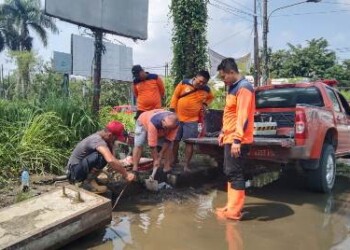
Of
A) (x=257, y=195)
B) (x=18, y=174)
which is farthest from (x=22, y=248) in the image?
(x=257, y=195)

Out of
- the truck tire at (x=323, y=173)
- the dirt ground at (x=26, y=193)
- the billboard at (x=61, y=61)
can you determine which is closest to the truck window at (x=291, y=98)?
the truck tire at (x=323, y=173)

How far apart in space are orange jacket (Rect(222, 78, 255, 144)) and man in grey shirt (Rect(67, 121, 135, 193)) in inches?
52.2

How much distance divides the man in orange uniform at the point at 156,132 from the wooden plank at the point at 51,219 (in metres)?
1.64

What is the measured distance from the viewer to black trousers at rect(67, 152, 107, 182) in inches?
210

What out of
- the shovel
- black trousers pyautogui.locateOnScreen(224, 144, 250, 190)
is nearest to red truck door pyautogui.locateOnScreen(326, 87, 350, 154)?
black trousers pyautogui.locateOnScreen(224, 144, 250, 190)

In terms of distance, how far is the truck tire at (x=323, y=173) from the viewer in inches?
268

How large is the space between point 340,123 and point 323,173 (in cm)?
130

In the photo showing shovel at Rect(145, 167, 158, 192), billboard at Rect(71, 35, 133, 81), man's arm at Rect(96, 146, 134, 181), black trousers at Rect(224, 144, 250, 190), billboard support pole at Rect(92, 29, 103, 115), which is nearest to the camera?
man's arm at Rect(96, 146, 134, 181)

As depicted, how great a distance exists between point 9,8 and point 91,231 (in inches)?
1605

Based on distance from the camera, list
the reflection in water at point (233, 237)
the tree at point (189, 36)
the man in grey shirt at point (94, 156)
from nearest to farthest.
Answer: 1. the reflection in water at point (233, 237)
2. the man in grey shirt at point (94, 156)
3. the tree at point (189, 36)

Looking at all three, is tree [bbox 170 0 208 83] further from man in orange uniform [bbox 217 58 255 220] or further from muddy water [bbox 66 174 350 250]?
man in orange uniform [bbox 217 58 255 220]

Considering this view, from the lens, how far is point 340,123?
773 cm

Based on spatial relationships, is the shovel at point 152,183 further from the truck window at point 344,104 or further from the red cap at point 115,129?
the truck window at point 344,104

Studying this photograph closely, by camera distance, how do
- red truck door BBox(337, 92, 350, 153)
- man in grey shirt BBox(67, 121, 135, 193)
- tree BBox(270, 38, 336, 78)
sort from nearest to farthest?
man in grey shirt BBox(67, 121, 135, 193), red truck door BBox(337, 92, 350, 153), tree BBox(270, 38, 336, 78)
